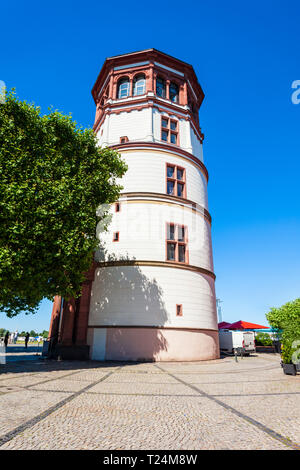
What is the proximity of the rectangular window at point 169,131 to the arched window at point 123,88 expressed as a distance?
17.4ft

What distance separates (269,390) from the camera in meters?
8.79

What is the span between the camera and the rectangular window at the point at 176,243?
67.7ft

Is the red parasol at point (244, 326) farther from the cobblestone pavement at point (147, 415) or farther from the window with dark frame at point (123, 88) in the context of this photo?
the window with dark frame at point (123, 88)

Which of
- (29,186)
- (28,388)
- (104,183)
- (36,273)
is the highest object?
(104,183)

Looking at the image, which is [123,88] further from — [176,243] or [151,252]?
[151,252]

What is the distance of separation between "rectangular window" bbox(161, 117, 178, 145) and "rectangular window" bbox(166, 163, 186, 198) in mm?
3296

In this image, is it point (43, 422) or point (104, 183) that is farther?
point (104, 183)

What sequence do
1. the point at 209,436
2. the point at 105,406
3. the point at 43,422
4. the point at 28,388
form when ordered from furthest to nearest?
the point at 28,388 < the point at 105,406 < the point at 43,422 < the point at 209,436

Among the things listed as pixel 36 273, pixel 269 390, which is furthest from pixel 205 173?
pixel 269 390

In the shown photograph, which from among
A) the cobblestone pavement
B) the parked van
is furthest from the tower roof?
the cobblestone pavement

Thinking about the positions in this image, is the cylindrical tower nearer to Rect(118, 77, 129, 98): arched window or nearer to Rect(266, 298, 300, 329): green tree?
Rect(118, 77, 129, 98): arched window

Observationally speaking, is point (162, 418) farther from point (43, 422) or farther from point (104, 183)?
point (104, 183)

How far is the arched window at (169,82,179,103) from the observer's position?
1113 inches

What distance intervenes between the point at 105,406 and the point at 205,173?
23552 mm
